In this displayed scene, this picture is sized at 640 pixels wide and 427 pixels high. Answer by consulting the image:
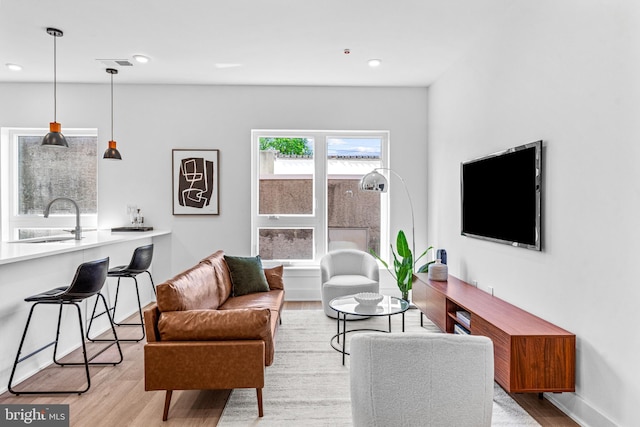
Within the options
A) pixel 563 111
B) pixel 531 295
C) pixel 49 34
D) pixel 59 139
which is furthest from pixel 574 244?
pixel 49 34

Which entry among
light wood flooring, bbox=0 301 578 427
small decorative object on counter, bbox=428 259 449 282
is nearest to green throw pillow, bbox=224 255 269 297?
light wood flooring, bbox=0 301 578 427

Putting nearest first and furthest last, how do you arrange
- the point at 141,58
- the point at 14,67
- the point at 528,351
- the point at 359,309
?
the point at 528,351, the point at 359,309, the point at 141,58, the point at 14,67

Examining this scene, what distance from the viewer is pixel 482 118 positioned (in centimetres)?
340

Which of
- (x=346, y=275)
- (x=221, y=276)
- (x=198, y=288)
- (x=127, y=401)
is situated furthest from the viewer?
(x=346, y=275)

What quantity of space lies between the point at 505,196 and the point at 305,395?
6.71ft

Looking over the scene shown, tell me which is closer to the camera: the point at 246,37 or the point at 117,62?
the point at 246,37

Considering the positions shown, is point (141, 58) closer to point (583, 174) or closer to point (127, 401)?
point (127, 401)

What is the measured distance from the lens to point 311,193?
5070 millimetres

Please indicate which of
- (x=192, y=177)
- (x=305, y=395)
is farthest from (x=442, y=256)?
(x=192, y=177)

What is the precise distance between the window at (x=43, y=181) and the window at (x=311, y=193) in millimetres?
2102

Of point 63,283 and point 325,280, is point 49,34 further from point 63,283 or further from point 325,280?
point 325,280

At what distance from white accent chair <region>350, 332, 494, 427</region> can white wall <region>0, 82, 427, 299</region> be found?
350 cm

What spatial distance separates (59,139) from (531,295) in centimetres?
388

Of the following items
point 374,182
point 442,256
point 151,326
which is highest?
point 374,182
